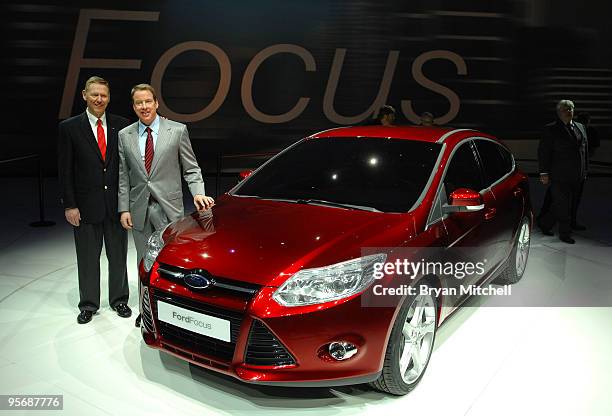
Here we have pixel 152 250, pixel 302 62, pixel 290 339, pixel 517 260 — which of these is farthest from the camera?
pixel 302 62

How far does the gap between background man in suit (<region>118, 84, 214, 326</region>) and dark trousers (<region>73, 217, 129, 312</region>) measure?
8.8 inches

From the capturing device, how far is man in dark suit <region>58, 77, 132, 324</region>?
347cm

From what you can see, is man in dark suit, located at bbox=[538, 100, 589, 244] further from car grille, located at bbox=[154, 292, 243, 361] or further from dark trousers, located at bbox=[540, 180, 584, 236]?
car grille, located at bbox=[154, 292, 243, 361]

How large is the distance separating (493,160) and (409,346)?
1811mm

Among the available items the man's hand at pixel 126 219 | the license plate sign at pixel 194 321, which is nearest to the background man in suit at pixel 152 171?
the man's hand at pixel 126 219

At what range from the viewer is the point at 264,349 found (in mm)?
2459

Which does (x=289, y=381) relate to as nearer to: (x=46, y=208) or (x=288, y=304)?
(x=288, y=304)

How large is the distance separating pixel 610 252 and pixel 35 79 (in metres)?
8.85

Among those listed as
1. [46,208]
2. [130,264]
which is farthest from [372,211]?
[46,208]

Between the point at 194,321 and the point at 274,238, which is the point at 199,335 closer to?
the point at 194,321

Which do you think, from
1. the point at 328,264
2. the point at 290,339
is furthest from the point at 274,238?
the point at 290,339

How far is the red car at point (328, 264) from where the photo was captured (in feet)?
8.04

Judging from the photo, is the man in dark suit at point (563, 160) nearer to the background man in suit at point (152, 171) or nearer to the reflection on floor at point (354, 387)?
the reflection on floor at point (354, 387)

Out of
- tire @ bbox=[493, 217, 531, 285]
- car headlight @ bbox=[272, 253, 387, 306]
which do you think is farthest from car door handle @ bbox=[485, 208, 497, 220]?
car headlight @ bbox=[272, 253, 387, 306]
